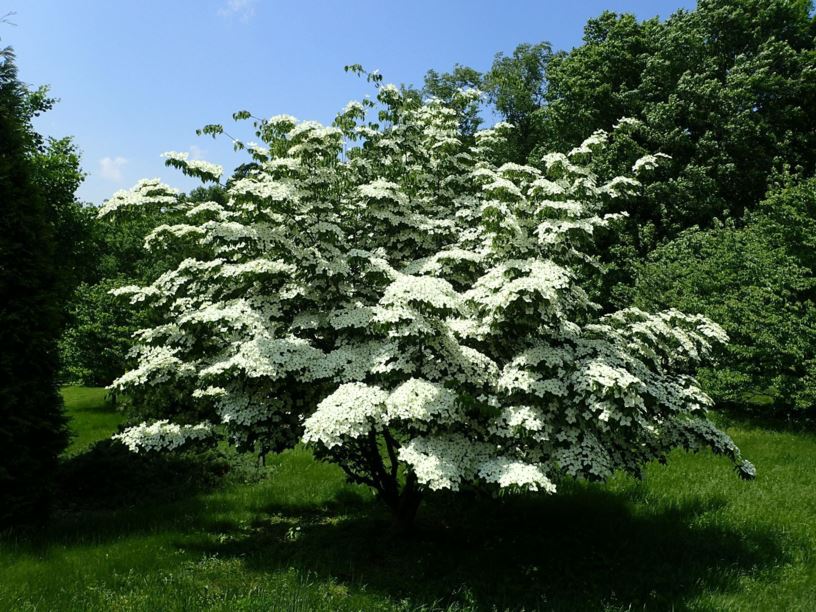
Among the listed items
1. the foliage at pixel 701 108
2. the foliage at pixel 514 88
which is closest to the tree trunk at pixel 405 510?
the foliage at pixel 701 108

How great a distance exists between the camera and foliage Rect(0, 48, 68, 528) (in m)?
10.0

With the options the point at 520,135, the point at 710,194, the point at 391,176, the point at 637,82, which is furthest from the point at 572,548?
the point at 520,135

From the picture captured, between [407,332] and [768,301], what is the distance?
1623cm

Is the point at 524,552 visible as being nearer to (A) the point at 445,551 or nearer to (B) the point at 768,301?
(A) the point at 445,551

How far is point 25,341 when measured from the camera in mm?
10328

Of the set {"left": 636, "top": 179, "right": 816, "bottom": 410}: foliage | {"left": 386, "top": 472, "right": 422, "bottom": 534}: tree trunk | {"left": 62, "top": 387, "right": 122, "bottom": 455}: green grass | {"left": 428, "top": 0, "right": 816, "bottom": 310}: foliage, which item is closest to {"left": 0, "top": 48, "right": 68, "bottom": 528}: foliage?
{"left": 386, "top": 472, "right": 422, "bottom": 534}: tree trunk

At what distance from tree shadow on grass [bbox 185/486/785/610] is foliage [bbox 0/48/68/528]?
10.7 ft

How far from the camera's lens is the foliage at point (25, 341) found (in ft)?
32.8

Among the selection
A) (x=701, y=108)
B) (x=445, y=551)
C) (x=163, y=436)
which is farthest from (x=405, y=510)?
→ (x=701, y=108)

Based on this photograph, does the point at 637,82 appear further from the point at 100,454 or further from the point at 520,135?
the point at 100,454

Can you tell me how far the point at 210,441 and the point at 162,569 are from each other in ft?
6.25

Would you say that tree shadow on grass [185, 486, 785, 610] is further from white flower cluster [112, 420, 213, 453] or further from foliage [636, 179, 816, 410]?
foliage [636, 179, 816, 410]

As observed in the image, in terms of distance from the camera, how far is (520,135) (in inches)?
1624

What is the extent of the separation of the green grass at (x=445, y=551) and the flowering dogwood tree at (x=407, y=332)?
1.46 m
